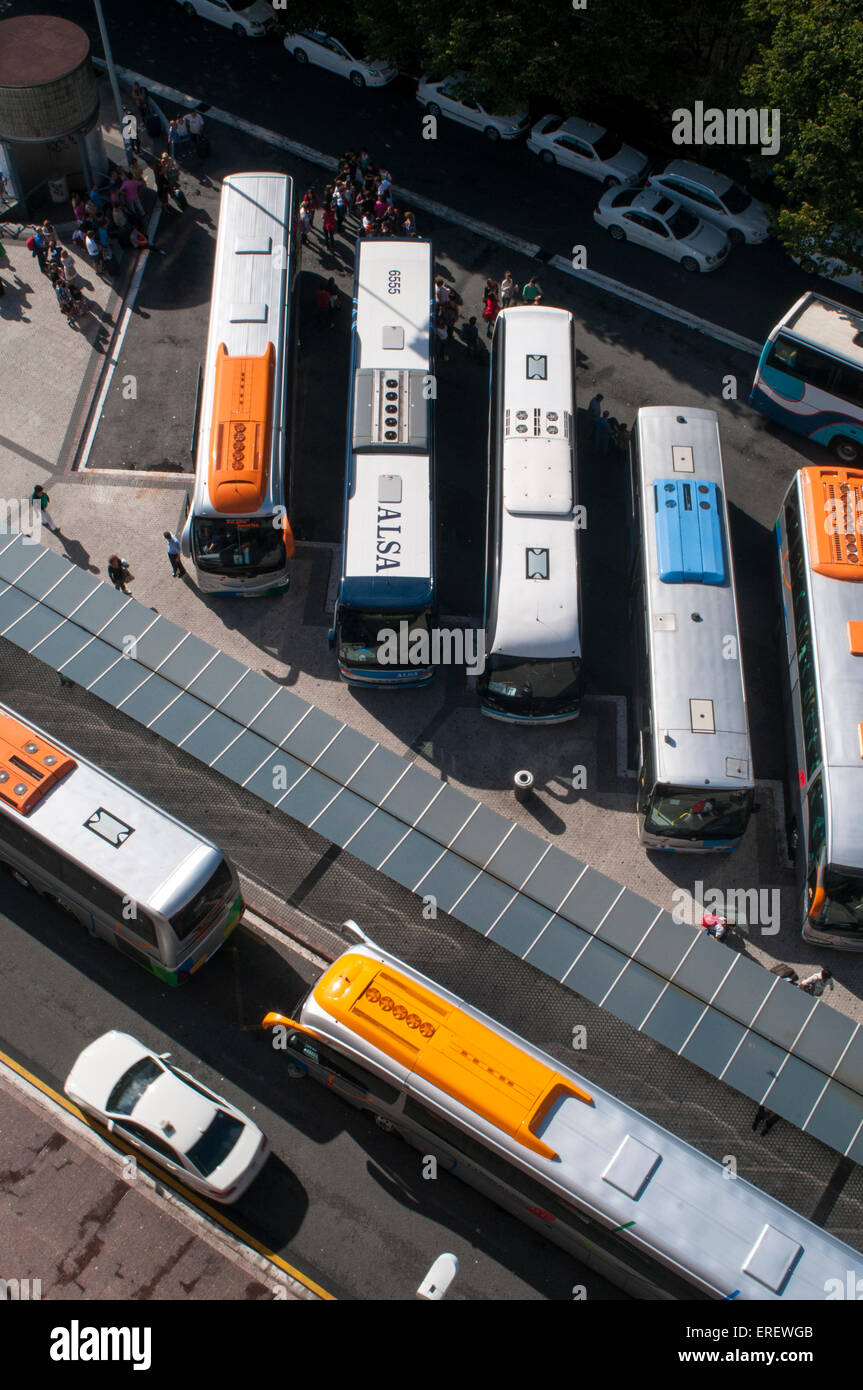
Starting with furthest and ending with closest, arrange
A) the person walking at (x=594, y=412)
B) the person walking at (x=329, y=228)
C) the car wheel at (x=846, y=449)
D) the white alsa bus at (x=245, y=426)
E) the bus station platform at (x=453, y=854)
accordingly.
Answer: the person walking at (x=329, y=228), the person walking at (x=594, y=412), the car wheel at (x=846, y=449), the white alsa bus at (x=245, y=426), the bus station platform at (x=453, y=854)

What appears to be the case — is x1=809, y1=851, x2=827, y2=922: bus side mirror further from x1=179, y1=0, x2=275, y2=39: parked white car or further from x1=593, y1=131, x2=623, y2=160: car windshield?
x1=179, y1=0, x2=275, y2=39: parked white car

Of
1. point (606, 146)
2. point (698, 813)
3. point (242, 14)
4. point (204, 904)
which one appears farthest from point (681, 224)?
point (204, 904)

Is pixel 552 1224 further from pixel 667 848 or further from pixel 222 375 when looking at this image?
pixel 222 375

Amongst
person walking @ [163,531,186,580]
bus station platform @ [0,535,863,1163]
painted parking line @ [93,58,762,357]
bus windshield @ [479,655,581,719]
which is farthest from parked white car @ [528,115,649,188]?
bus station platform @ [0,535,863,1163]

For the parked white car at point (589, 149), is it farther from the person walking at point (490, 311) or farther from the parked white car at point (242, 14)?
the parked white car at point (242, 14)

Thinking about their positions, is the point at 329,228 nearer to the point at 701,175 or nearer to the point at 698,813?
the point at 701,175

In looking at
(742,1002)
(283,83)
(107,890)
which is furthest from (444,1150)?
(283,83)

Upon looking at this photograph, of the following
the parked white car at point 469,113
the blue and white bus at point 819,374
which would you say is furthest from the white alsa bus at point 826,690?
the parked white car at point 469,113
